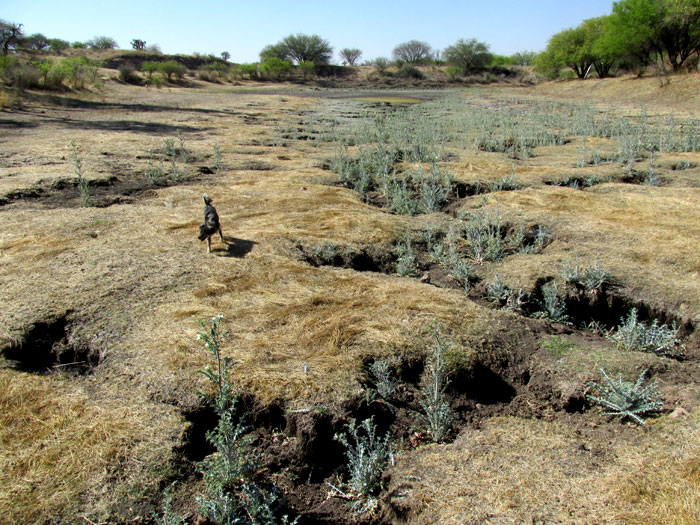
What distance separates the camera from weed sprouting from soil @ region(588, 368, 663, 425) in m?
2.31

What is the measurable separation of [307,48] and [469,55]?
18.2 metres

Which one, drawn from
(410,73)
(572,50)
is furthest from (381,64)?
(572,50)

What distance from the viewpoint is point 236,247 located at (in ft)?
13.7

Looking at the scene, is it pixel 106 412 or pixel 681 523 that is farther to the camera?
pixel 106 412

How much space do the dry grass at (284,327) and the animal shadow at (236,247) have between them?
0.03m

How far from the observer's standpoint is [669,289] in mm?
3512

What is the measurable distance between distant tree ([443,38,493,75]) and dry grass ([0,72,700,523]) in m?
46.6

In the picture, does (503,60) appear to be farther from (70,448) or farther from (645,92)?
(70,448)

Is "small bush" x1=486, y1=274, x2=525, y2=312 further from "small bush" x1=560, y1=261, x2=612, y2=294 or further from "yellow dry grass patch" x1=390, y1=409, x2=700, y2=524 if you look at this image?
"yellow dry grass patch" x1=390, y1=409, x2=700, y2=524

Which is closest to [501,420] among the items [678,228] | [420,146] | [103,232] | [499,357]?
[499,357]

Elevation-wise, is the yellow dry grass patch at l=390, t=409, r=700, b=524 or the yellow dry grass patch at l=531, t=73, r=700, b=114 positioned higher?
the yellow dry grass patch at l=531, t=73, r=700, b=114

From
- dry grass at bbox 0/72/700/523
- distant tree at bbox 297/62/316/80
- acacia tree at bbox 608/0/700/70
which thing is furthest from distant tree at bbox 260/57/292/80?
dry grass at bbox 0/72/700/523

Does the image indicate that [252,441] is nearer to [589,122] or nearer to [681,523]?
[681,523]

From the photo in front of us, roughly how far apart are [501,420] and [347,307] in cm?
129
